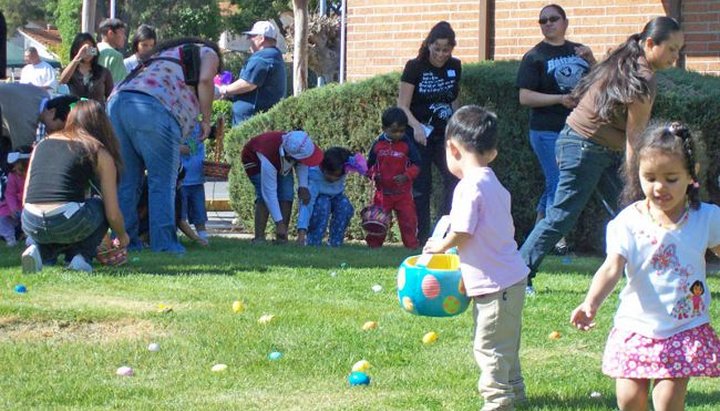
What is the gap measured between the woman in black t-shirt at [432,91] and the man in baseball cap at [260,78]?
182 centimetres

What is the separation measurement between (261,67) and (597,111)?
18.2 feet

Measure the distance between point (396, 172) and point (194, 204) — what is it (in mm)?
1933

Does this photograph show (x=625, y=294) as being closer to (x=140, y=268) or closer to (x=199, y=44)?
(x=140, y=268)

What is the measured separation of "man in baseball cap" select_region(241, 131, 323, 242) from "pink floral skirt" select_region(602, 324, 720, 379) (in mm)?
7062

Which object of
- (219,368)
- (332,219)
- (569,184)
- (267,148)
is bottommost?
(332,219)

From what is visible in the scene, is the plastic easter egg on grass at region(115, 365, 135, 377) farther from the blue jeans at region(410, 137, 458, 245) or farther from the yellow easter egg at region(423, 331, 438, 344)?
the blue jeans at region(410, 137, 458, 245)

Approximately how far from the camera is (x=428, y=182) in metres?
11.4

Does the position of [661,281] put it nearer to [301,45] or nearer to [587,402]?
[587,402]

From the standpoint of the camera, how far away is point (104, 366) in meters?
5.89

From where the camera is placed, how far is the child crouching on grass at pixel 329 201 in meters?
11.6

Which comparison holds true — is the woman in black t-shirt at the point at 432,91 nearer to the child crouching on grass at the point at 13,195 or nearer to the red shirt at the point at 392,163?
the red shirt at the point at 392,163

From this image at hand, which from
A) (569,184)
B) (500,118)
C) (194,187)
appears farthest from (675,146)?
(194,187)

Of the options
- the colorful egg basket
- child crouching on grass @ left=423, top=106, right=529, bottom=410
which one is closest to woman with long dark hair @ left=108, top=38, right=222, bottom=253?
the colorful egg basket

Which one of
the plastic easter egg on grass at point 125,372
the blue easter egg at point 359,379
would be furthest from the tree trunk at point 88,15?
the blue easter egg at point 359,379
